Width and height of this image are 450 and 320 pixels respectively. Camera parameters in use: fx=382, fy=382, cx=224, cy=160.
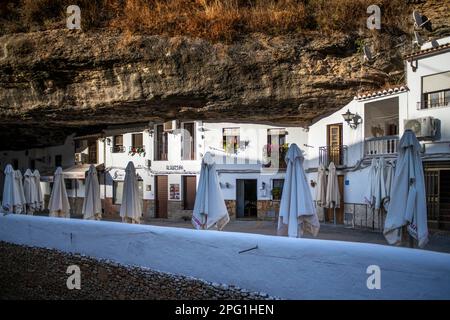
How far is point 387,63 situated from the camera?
51.1 ft

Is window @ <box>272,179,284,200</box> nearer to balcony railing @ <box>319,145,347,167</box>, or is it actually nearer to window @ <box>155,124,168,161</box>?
balcony railing @ <box>319,145,347,167</box>

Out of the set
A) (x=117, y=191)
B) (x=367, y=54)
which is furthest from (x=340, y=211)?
(x=117, y=191)

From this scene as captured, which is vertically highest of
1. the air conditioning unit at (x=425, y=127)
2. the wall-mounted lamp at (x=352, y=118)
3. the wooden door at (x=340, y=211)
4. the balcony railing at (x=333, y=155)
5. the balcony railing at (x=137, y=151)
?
the wall-mounted lamp at (x=352, y=118)

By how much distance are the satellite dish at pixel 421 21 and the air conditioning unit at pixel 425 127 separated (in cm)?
401

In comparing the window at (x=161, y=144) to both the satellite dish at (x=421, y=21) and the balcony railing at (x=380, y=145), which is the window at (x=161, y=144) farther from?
the satellite dish at (x=421, y=21)

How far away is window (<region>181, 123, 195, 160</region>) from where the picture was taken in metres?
21.0

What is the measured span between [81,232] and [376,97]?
12.7 metres

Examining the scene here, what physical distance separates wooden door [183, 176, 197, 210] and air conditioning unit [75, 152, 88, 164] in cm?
810

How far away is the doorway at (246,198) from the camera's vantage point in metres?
20.6

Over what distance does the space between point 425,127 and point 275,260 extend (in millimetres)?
10265

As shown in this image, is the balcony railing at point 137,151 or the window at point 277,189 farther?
the balcony railing at point 137,151

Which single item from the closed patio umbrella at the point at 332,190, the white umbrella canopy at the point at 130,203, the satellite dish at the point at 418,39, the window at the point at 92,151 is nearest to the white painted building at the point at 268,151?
the window at the point at 92,151
